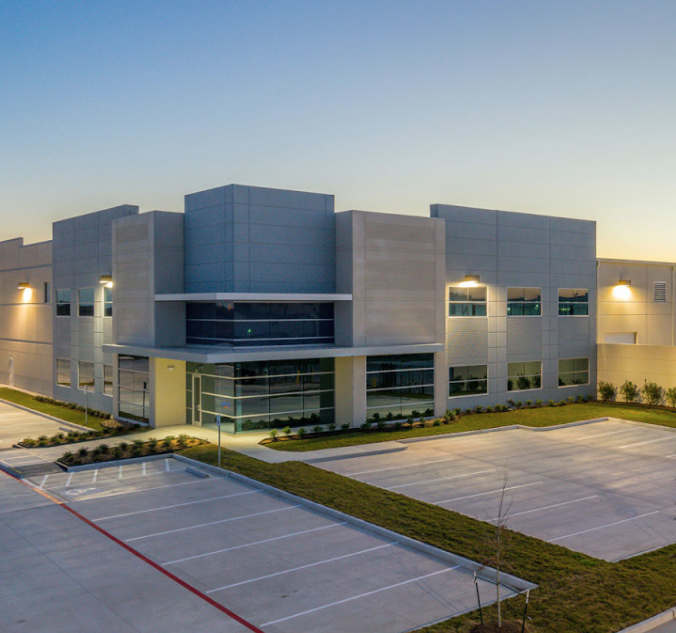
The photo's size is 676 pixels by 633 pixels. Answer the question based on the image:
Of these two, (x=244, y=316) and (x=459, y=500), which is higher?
(x=244, y=316)

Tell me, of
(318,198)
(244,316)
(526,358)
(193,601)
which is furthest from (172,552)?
(526,358)

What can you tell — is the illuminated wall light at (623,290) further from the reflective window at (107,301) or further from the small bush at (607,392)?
the reflective window at (107,301)

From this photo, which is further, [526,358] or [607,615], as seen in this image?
[526,358]

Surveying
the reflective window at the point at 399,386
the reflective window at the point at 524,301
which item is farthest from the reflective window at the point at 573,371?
the reflective window at the point at 399,386

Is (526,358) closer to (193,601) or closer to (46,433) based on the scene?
(46,433)

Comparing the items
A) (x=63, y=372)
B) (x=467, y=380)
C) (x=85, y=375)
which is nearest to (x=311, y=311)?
(x=467, y=380)

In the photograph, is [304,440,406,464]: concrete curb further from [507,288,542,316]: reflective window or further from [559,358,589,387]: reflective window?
[559,358,589,387]: reflective window

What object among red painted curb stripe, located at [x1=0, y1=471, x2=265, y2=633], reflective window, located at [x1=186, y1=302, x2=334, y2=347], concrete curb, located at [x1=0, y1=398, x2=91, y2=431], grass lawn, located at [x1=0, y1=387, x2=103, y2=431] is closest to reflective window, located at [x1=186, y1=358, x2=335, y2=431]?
reflective window, located at [x1=186, y1=302, x2=334, y2=347]
